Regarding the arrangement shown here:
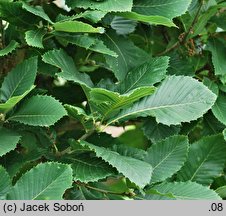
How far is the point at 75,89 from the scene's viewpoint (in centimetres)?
122

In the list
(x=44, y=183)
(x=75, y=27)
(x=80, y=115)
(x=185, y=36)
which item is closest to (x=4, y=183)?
(x=44, y=183)

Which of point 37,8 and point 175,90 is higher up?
point 37,8

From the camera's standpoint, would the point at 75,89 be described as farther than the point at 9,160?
Yes

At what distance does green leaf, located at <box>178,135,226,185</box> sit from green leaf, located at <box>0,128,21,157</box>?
36 cm

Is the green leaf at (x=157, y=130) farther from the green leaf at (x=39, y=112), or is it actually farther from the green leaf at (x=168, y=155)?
the green leaf at (x=39, y=112)

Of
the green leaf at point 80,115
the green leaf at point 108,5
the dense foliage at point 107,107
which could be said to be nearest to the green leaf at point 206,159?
the dense foliage at point 107,107

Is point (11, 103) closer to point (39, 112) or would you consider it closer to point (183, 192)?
point (39, 112)

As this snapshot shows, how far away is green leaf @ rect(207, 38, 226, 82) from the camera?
118 cm

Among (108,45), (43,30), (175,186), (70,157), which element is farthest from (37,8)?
(175,186)

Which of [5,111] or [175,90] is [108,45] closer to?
[175,90]

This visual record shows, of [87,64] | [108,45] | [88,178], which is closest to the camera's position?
[88,178]

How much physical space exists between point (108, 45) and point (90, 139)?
0.22 metres

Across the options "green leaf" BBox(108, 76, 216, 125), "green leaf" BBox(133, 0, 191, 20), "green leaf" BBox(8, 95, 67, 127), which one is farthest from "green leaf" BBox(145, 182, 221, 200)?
"green leaf" BBox(133, 0, 191, 20)

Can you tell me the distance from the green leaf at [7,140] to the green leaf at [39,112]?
0.09 feet
